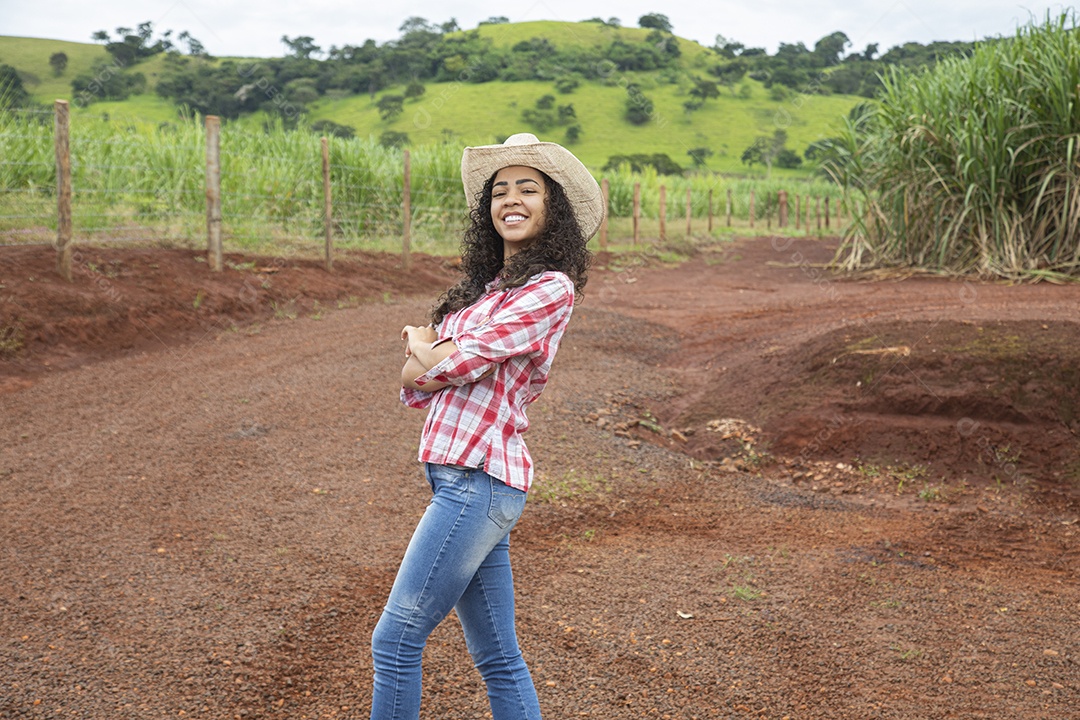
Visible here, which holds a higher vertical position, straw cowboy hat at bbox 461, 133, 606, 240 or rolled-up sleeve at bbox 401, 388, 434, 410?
straw cowboy hat at bbox 461, 133, 606, 240

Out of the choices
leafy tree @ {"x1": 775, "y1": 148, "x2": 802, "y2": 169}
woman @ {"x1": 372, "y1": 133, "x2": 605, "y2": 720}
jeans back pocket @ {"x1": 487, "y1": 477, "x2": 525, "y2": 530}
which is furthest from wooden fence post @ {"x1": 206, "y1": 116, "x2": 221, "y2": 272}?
leafy tree @ {"x1": 775, "y1": 148, "x2": 802, "y2": 169}

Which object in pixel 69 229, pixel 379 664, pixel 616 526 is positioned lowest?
pixel 616 526

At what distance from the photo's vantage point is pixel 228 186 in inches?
486

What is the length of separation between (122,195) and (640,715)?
10.7 m

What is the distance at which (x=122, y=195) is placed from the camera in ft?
37.0

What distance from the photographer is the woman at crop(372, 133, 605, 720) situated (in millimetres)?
1929

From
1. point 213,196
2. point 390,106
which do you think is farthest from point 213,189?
point 390,106

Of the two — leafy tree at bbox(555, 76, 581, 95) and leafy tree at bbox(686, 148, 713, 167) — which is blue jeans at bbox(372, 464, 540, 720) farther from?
leafy tree at bbox(555, 76, 581, 95)

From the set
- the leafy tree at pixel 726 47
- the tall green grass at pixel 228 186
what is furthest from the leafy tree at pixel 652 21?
the tall green grass at pixel 228 186

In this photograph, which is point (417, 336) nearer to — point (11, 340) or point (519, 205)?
point (519, 205)

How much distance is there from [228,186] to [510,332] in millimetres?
11502

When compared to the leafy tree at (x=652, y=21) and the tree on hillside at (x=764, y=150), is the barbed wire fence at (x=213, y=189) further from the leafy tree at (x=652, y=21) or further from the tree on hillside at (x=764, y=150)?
the leafy tree at (x=652, y=21)

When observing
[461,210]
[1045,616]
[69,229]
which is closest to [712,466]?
[1045,616]

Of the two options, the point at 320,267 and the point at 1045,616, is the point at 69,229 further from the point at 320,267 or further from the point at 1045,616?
the point at 1045,616
